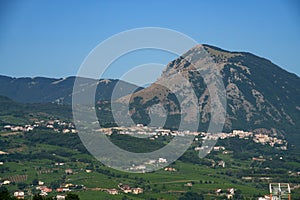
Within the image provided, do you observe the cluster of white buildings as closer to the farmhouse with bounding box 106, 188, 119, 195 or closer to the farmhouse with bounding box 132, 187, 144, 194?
the farmhouse with bounding box 132, 187, 144, 194

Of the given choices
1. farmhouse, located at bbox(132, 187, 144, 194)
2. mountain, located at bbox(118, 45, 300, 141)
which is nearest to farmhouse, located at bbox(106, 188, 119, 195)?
farmhouse, located at bbox(132, 187, 144, 194)

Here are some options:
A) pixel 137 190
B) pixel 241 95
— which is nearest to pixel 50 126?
pixel 137 190

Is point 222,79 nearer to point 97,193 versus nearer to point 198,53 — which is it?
point 198,53

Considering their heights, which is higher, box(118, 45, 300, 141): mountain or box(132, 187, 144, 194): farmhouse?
box(118, 45, 300, 141): mountain

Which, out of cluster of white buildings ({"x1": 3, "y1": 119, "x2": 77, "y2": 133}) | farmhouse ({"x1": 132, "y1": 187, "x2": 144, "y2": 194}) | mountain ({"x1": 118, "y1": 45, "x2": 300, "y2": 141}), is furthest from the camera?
mountain ({"x1": 118, "y1": 45, "x2": 300, "y2": 141})

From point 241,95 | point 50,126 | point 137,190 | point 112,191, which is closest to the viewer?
point 112,191

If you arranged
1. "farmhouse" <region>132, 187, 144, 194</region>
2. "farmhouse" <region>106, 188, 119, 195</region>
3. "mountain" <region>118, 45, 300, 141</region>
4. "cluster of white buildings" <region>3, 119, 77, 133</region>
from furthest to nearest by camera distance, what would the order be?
1. "mountain" <region>118, 45, 300, 141</region>
2. "cluster of white buildings" <region>3, 119, 77, 133</region>
3. "farmhouse" <region>132, 187, 144, 194</region>
4. "farmhouse" <region>106, 188, 119, 195</region>

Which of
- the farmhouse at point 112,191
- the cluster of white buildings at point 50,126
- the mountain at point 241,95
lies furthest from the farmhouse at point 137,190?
the mountain at point 241,95

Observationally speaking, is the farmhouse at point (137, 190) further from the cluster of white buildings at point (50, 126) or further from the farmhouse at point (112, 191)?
the cluster of white buildings at point (50, 126)

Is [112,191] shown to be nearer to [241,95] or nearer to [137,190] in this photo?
[137,190]
